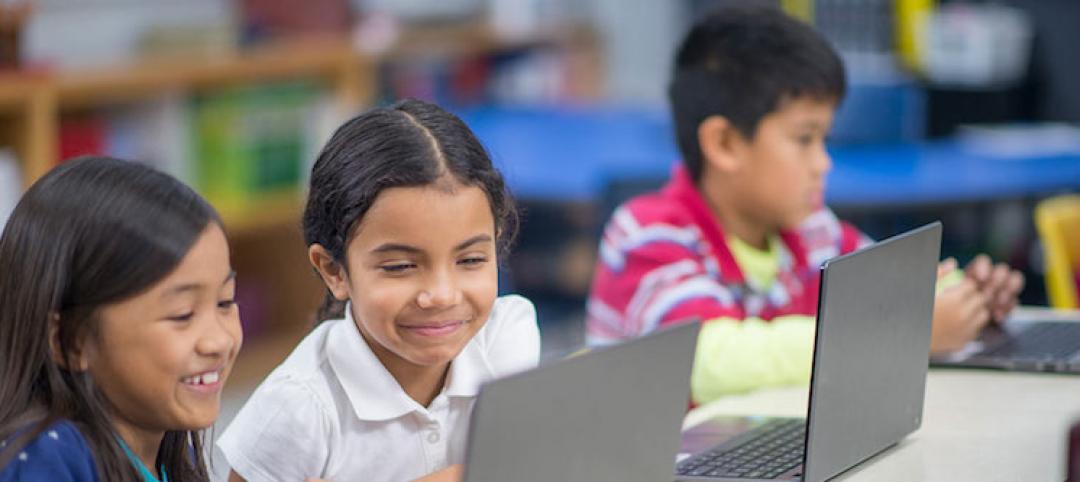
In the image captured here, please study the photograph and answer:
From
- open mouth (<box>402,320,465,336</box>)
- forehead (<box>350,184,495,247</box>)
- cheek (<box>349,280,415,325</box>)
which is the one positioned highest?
forehead (<box>350,184,495,247</box>)

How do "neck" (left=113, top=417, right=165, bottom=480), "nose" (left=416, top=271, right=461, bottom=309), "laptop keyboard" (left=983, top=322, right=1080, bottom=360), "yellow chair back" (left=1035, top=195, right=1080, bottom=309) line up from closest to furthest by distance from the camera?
1. "neck" (left=113, top=417, right=165, bottom=480)
2. "nose" (left=416, top=271, right=461, bottom=309)
3. "laptop keyboard" (left=983, top=322, right=1080, bottom=360)
4. "yellow chair back" (left=1035, top=195, right=1080, bottom=309)

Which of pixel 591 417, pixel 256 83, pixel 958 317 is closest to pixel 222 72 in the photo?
pixel 256 83

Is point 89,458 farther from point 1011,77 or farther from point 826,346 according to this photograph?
point 1011,77

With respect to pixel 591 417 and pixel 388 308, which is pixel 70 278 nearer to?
pixel 388 308

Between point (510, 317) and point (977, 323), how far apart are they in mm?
697

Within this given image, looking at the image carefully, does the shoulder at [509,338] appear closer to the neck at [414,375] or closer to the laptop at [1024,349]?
the neck at [414,375]

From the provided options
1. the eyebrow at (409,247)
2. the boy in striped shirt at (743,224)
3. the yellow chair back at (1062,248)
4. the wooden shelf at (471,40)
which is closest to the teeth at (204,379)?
the eyebrow at (409,247)

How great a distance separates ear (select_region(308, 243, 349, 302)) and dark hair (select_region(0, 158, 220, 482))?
252 millimetres

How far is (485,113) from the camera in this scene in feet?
15.8

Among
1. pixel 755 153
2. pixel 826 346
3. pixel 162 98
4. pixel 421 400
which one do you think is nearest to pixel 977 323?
pixel 755 153

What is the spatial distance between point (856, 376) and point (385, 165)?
1.64ft

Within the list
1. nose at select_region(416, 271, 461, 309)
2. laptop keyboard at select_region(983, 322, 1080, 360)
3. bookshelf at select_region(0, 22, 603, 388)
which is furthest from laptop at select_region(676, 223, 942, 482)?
bookshelf at select_region(0, 22, 603, 388)

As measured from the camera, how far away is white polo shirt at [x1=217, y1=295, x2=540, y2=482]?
5.05 ft

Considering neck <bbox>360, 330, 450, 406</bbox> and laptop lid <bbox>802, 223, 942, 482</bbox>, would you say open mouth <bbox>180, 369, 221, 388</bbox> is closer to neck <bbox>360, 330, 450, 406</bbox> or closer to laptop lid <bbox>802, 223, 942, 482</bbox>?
neck <bbox>360, 330, 450, 406</bbox>
